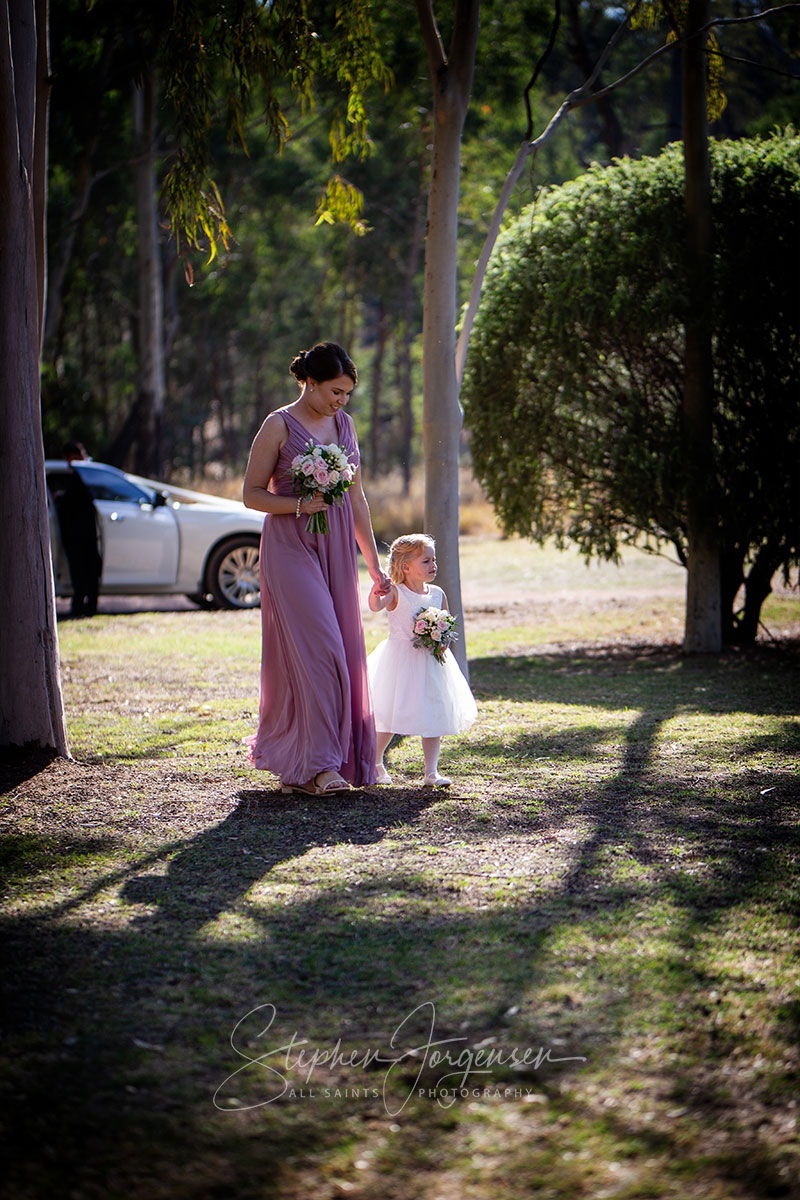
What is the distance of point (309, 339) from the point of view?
1719 inches

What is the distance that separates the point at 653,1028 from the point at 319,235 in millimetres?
41366

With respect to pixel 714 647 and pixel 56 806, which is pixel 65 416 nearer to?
pixel 714 647

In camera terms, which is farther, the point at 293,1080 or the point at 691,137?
the point at 691,137

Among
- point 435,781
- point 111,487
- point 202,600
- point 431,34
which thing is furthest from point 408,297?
point 435,781

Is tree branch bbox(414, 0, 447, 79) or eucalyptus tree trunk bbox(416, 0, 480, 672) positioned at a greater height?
tree branch bbox(414, 0, 447, 79)

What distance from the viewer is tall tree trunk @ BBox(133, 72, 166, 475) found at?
23.0 meters

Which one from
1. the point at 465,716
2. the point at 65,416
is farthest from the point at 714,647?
the point at 65,416

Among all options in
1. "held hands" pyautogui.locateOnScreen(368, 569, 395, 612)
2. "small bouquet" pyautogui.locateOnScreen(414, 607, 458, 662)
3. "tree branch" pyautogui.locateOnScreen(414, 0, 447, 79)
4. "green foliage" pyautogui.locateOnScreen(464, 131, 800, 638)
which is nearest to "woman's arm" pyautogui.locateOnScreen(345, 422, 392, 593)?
"held hands" pyautogui.locateOnScreen(368, 569, 395, 612)

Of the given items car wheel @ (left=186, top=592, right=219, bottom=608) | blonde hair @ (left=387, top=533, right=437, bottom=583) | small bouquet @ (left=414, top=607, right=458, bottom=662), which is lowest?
car wheel @ (left=186, top=592, right=219, bottom=608)

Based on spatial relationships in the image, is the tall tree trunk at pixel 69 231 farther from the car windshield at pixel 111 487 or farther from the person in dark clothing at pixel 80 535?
the person in dark clothing at pixel 80 535

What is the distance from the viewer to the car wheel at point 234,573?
1418cm

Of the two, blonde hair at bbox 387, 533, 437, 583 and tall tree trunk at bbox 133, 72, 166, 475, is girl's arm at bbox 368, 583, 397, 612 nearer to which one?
blonde hair at bbox 387, 533, 437, 583

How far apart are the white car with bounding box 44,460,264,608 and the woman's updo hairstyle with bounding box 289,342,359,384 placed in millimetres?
8406

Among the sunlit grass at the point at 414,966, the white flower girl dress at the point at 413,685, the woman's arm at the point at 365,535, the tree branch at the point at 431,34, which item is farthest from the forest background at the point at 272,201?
the sunlit grass at the point at 414,966
